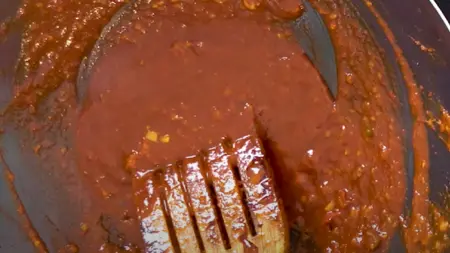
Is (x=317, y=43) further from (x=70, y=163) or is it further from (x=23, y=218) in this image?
(x=23, y=218)

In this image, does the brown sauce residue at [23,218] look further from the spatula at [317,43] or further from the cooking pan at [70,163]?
the spatula at [317,43]

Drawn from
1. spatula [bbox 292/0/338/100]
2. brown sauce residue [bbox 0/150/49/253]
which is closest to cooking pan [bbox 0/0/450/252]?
brown sauce residue [bbox 0/150/49/253]

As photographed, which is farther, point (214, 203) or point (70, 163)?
point (70, 163)

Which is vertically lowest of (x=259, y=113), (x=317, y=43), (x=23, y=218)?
(x=23, y=218)

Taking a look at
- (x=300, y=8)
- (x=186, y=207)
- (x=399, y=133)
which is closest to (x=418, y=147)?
(x=399, y=133)

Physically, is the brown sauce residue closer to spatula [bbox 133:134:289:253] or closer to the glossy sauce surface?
the glossy sauce surface

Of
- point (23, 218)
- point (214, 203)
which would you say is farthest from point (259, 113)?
point (23, 218)

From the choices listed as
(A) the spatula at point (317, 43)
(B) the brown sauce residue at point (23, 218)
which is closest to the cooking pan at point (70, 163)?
(B) the brown sauce residue at point (23, 218)

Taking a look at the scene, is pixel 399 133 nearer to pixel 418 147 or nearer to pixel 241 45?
pixel 418 147
